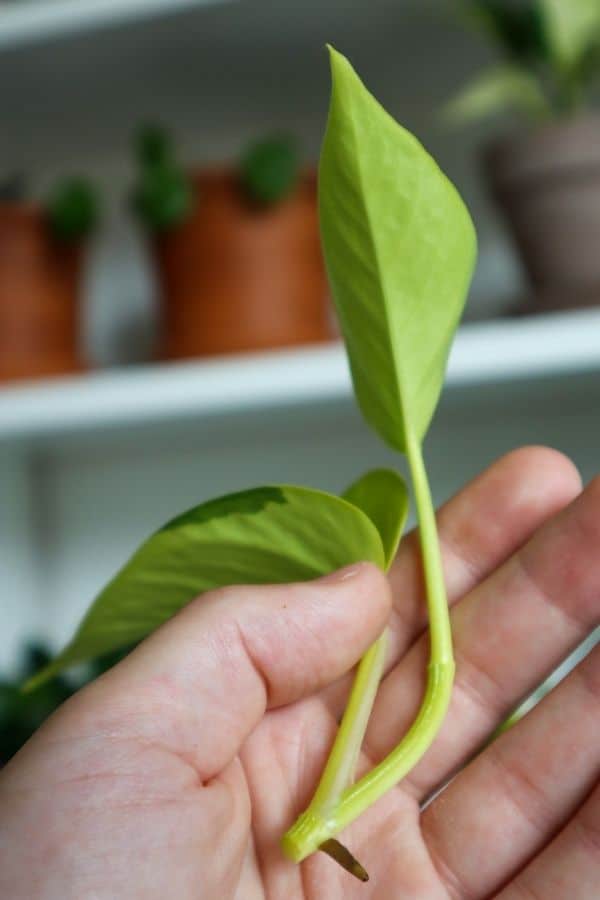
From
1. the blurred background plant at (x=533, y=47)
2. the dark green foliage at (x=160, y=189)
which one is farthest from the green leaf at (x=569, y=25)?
the dark green foliage at (x=160, y=189)

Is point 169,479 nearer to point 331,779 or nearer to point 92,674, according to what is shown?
point 92,674

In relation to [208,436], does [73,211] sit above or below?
above

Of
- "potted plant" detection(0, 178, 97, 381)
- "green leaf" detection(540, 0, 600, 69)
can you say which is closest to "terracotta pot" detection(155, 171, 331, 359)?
"potted plant" detection(0, 178, 97, 381)

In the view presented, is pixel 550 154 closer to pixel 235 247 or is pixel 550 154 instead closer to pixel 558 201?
pixel 558 201

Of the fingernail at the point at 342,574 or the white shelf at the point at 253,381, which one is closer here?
the fingernail at the point at 342,574

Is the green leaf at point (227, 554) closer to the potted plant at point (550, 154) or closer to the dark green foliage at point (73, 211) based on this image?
the potted plant at point (550, 154)

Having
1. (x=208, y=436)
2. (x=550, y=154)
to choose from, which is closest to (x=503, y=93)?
(x=550, y=154)

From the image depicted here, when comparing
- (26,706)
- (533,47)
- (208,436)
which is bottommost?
(26,706)
